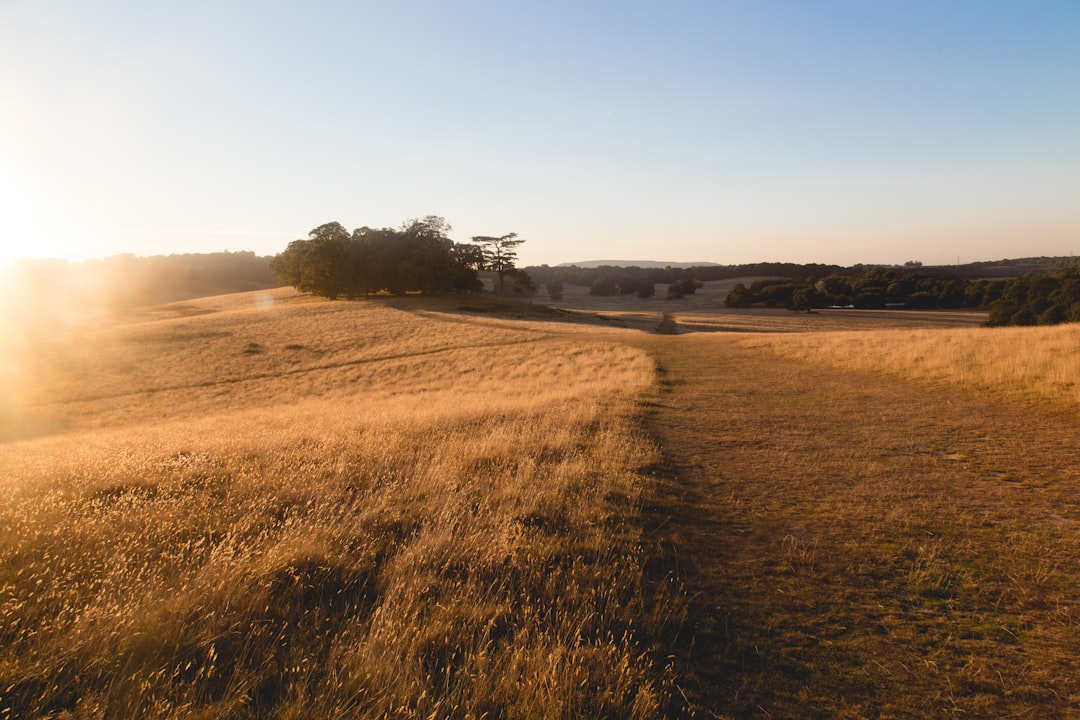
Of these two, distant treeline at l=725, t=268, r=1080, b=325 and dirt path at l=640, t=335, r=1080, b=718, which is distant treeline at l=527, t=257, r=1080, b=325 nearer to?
distant treeline at l=725, t=268, r=1080, b=325

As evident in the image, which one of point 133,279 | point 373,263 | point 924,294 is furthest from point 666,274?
point 133,279

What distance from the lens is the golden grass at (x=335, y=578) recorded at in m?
2.74

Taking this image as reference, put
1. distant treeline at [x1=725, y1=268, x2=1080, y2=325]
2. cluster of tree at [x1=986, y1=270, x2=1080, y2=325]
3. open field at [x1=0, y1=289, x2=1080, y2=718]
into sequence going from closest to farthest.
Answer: open field at [x1=0, y1=289, x2=1080, y2=718]
cluster of tree at [x1=986, y1=270, x2=1080, y2=325]
distant treeline at [x1=725, y1=268, x2=1080, y2=325]

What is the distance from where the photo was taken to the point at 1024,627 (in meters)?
3.61

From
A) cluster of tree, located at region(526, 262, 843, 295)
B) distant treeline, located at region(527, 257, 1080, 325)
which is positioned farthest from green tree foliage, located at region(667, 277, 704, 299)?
cluster of tree, located at region(526, 262, 843, 295)

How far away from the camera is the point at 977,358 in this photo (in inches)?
574

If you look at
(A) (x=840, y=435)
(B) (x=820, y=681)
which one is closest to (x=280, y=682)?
(B) (x=820, y=681)

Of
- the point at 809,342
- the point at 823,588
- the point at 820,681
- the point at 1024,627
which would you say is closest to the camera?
the point at 820,681

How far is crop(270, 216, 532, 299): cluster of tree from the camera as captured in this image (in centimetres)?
5444

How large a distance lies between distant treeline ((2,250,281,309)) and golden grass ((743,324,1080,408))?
80732mm

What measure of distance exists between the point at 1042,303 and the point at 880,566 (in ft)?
170

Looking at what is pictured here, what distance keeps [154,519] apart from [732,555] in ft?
Result: 18.1

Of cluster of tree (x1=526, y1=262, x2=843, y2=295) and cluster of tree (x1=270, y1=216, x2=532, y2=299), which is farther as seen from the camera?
cluster of tree (x1=526, y1=262, x2=843, y2=295)

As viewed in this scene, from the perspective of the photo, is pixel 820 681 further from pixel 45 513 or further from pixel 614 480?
pixel 45 513
